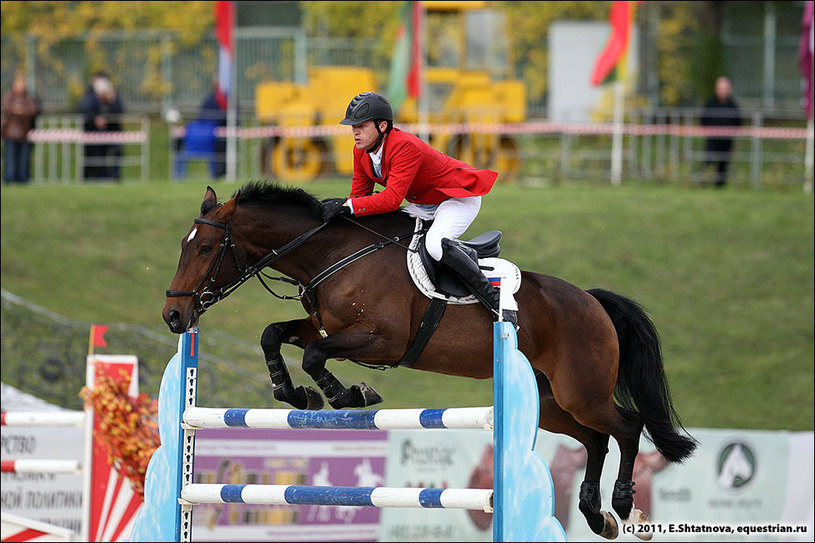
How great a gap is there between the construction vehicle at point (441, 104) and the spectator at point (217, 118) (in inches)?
25.9

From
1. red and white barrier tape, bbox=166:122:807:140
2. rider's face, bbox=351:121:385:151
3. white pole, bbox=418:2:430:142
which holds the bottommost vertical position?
rider's face, bbox=351:121:385:151

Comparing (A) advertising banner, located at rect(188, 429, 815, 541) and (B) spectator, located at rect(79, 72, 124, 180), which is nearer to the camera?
(A) advertising banner, located at rect(188, 429, 815, 541)

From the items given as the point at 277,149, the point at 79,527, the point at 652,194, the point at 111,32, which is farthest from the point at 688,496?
the point at 111,32

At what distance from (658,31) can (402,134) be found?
2064 cm

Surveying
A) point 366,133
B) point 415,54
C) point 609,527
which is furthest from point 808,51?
point 366,133

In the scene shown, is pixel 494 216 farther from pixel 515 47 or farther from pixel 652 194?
pixel 515 47

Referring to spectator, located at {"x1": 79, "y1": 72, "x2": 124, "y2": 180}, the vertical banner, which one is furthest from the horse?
spectator, located at {"x1": 79, "y1": 72, "x2": 124, "y2": 180}

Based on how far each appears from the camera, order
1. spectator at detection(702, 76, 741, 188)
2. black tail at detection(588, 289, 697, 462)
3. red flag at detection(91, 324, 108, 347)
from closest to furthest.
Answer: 1. black tail at detection(588, 289, 697, 462)
2. red flag at detection(91, 324, 108, 347)
3. spectator at detection(702, 76, 741, 188)

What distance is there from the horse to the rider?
0.14 m

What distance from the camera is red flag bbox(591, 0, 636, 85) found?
15.9 metres

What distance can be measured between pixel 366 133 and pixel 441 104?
13074 mm

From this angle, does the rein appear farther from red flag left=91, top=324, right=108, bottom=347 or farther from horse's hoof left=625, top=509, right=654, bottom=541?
red flag left=91, top=324, right=108, bottom=347

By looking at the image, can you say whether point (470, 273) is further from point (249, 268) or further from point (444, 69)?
point (444, 69)

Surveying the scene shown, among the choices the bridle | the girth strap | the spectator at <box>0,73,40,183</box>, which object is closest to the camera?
the bridle
